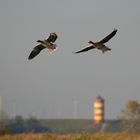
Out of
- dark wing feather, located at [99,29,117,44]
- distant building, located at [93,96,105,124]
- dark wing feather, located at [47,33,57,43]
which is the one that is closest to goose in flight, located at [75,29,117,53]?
dark wing feather, located at [99,29,117,44]

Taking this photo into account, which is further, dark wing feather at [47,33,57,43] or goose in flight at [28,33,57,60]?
dark wing feather at [47,33,57,43]

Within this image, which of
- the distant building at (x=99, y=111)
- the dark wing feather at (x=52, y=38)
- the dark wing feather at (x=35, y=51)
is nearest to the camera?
the dark wing feather at (x=52, y=38)

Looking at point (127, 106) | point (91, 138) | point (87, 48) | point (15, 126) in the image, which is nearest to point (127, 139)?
point (91, 138)

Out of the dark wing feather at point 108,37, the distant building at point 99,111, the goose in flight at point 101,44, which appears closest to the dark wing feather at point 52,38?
the goose in flight at point 101,44

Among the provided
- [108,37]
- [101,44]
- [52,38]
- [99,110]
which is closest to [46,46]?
[52,38]

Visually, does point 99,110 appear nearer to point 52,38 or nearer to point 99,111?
point 99,111

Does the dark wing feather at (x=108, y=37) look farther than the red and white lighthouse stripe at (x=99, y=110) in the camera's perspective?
No

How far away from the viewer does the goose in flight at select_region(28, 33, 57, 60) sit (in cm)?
3284

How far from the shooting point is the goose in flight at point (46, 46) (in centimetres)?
3284

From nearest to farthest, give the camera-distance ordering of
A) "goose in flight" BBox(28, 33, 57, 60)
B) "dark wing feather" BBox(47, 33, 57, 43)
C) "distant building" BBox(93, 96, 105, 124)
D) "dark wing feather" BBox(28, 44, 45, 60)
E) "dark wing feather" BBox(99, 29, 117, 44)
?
"goose in flight" BBox(28, 33, 57, 60)
"dark wing feather" BBox(47, 33, 57, 43)
"dark wing feather" BBox(99, 29, 117, 44)
"dark wing feather" BBox(28, 44, 45, 60)
"distant building" BBox(93, 96, 105, 124)

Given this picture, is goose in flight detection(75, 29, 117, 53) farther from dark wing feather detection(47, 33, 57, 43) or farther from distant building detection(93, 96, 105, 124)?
distant building detection(93, 96, 105, 124)

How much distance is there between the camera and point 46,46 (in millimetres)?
33688

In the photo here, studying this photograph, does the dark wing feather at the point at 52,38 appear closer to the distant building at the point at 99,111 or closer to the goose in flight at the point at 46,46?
the goose in flight at the point at 46,46

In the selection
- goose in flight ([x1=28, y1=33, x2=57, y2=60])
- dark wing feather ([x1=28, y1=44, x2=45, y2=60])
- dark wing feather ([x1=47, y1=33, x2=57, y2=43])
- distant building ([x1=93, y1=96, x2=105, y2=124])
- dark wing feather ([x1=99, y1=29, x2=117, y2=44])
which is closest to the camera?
goose in flight ([x1=28, y1=33, x2=57, y2=60])
